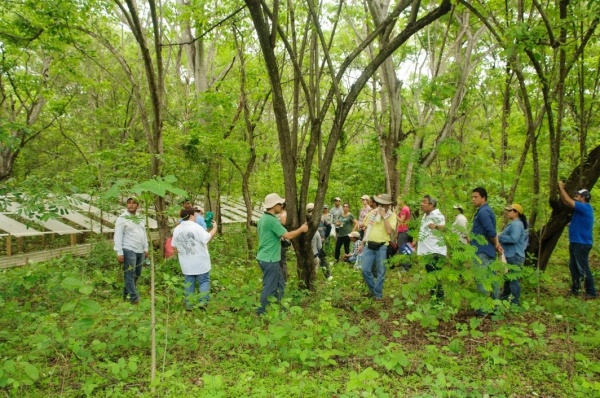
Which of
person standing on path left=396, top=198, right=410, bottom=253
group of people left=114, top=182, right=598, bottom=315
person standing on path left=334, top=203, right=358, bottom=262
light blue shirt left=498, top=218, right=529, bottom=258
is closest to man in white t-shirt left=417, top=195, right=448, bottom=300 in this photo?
group of people left=114, top=182, right=598, bottom=315

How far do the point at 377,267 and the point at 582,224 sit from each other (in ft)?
10.5

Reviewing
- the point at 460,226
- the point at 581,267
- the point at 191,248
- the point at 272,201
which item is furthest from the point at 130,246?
the point at 581,267

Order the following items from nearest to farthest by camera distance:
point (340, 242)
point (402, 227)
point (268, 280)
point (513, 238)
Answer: point (268, 280) → point (513, 238) → point (402, 227) → point (340, 242)

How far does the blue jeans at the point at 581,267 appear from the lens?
611 cm

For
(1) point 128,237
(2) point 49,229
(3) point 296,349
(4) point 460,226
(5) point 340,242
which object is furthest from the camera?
(2) point 49,229

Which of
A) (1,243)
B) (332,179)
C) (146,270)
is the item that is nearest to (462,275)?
(146,270)

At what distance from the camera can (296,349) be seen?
12.7 feet

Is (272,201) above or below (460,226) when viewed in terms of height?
above

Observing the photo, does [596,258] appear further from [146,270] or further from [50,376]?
[50,376]

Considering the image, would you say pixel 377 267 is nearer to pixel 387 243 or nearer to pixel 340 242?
pixel 387 243

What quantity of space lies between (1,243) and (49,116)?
6.53m

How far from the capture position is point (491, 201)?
379 inches

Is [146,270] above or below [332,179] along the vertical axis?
below

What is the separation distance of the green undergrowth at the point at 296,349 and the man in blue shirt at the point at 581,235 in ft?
2.52
